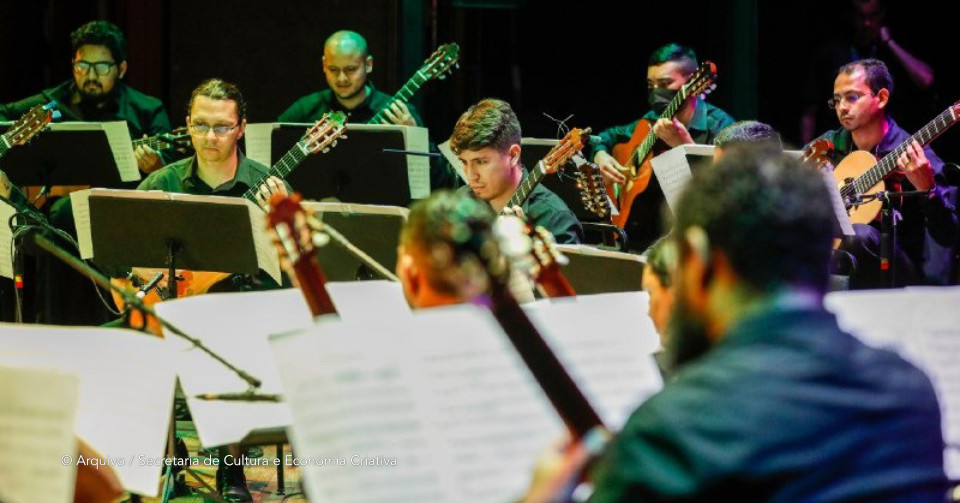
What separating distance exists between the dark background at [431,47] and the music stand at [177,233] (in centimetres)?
336

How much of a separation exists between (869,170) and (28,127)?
4.30 m

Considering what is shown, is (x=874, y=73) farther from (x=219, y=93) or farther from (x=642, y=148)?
(x=219, y=93)

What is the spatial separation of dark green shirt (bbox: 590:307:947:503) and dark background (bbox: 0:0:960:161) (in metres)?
6.31

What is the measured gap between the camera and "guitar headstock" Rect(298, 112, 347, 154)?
5.79m

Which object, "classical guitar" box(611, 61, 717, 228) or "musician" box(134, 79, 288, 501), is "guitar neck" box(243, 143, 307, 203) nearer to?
"musician" box(134, 79, 288, 501)

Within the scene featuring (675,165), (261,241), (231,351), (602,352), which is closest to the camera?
(602,352)

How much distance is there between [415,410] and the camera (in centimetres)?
216

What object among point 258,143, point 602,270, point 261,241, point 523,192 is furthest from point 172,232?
point 602,270

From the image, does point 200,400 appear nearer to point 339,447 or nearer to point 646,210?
point 339,447

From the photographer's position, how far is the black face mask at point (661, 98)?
6.76 m

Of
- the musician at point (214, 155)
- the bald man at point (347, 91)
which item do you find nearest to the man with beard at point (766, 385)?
the musician at point (214, 155)

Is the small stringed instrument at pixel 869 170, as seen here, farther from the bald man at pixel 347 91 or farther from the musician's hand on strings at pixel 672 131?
the bald man at pixel 347 91

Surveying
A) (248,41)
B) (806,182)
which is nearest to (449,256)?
(806,182)

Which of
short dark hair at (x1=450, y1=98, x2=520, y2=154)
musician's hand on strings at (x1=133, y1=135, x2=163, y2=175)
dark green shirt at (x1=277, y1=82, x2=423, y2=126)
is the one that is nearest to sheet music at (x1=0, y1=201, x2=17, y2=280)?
musician's hand on strings at (x1=133, y1=135, x2=163, y2=175)
